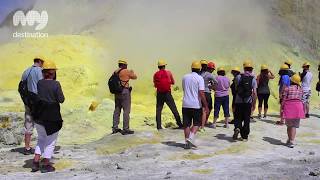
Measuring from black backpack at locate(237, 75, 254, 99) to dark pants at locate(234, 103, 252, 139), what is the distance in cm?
22

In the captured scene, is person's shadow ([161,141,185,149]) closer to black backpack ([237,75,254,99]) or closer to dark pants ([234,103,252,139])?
dark pants ([234,103,252,139])

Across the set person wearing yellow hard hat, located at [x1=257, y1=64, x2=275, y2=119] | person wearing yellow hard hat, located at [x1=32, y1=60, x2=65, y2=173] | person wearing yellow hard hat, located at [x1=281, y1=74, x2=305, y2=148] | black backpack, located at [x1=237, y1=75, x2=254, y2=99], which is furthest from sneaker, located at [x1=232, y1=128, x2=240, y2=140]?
person wearing yellow hard hat, located at [x1=32, y1=60, x2=65, y2=173]

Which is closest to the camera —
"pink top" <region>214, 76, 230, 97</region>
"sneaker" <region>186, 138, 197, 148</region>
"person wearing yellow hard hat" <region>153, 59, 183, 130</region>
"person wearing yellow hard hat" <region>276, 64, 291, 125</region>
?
"sneaker" <region>186, 138, 197, 148</region>

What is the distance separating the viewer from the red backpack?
1116 centimetres

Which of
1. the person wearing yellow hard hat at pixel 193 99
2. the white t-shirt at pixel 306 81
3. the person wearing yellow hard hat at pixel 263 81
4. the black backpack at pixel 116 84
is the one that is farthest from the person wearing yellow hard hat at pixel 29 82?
the white t-shirt at pixel 306 81

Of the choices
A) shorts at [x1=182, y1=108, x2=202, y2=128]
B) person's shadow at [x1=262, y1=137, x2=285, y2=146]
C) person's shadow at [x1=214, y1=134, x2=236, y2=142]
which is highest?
shorts at [x1=182, y1=108, x2=202, y2=128]

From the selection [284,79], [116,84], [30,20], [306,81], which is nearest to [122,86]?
[116,84]

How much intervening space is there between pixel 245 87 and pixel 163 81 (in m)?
1.85

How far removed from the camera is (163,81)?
1117 centimetres

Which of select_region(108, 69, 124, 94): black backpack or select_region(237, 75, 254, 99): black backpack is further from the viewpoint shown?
select_region(108, 69, 124, 94): black backpack

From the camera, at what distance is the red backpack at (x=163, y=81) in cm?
1116

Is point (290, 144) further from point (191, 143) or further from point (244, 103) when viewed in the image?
point (191, 143)

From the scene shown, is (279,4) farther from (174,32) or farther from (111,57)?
(111,57)

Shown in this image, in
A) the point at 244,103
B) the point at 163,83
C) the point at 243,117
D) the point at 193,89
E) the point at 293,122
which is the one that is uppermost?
the point at 163,83
